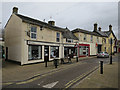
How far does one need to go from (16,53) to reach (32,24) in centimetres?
460

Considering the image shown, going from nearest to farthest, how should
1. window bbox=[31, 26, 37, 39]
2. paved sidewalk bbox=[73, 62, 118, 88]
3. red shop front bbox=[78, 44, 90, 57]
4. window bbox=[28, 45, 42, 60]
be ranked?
paved sidewalk bbox=[73, 62, 118, 88] → window bbox=[28, 45, 42, 60] → window bbox=[31, 26, 37, 39] → red shop front bbox=[78, 44, 90, 57]

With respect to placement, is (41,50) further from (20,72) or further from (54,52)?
(20,72)

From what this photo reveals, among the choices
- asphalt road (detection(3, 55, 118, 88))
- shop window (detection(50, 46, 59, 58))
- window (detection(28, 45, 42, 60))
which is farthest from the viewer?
shop window (detection(50, 46, 59, 58))

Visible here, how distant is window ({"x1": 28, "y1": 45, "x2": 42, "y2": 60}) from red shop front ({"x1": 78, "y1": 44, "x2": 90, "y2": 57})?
432 inches

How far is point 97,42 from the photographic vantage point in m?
27.2

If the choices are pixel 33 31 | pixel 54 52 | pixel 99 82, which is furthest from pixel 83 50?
pixel 99 82

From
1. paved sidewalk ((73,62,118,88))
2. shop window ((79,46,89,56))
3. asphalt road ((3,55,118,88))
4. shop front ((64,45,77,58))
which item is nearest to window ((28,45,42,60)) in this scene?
asphalt road ((3,55,118,88))

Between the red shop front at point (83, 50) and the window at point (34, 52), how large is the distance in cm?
1097

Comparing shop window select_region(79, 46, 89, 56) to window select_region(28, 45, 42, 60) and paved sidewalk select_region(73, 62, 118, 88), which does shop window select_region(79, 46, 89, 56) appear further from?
paved sidewalk select_region(73, 62, 118, 88)

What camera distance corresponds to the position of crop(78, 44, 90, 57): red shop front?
21.5 meters

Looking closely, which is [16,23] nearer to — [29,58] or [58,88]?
[29,58]

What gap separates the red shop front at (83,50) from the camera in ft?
70.6

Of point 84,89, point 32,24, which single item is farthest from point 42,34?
point 84,89

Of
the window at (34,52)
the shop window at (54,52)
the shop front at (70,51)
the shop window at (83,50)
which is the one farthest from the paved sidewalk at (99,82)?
the shop window at (83,50)
